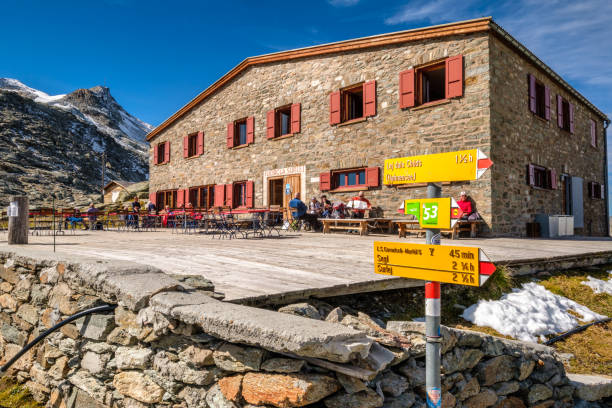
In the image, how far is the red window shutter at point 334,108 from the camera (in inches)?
476

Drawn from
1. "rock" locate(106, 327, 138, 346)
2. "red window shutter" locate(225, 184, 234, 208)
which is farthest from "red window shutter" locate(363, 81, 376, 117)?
"rock" locate(106, 327, 138, 346)

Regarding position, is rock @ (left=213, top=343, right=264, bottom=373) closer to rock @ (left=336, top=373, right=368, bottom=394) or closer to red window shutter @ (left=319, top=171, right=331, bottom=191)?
rock @ (left=336, top=373, right=368, bottom=394)

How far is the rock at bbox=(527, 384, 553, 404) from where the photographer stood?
10.1ft

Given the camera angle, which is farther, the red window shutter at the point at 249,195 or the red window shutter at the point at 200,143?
the red window shutter at the point at 200,143

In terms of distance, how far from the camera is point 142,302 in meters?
2.67

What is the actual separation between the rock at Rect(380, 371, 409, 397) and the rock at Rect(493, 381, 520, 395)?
115cm

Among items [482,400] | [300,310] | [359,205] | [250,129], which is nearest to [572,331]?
[482,400]

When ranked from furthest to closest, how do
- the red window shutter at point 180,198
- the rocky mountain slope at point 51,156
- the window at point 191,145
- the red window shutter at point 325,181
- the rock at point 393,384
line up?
the rocky mountain slope at point 51,156, the red window shutter at point 180,198, the window at point 191,145, the red window shutter at point 325,181, the rock at point 393,384

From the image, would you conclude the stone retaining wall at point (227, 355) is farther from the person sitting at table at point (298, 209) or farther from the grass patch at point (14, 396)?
the person sitting at table at point (298, 209)

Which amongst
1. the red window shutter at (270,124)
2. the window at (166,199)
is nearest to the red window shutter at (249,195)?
the red window shutter at (270,124)

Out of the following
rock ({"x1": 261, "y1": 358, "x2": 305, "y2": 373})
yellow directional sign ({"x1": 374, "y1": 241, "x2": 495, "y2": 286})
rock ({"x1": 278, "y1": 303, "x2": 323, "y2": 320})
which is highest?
yellow directional sign ({"x1": 374, "y1": 241, "x2": 495, "y2": 286})

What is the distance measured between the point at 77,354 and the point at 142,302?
4.15ft

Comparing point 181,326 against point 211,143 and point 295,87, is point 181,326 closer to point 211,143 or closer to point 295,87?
point 295,87

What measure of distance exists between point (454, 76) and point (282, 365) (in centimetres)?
953
